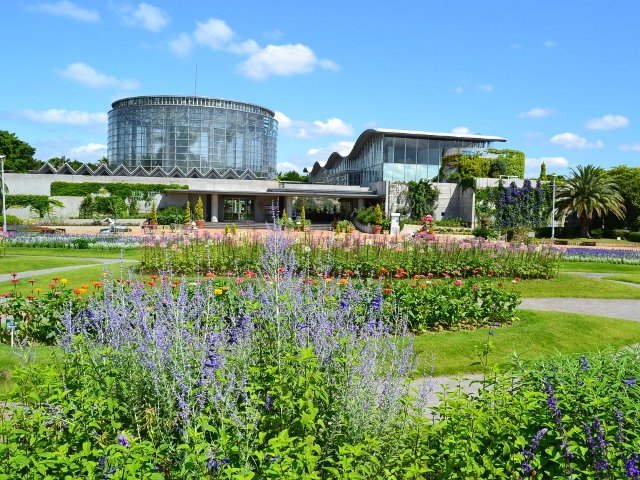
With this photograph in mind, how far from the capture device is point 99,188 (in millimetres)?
45406

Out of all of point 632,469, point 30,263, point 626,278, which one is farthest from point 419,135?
point 632,469

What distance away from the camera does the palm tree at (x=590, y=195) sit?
36.9m

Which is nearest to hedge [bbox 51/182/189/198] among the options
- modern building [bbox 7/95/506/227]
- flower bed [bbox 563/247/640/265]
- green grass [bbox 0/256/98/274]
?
modern building [bbox 7/95/506/227]

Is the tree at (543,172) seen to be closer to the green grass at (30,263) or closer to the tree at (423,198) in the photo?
the tree at (423,198)

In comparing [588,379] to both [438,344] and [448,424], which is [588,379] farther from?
[438,344]

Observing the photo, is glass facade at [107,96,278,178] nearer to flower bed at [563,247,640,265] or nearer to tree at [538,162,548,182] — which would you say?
tree at [538,162,548,182]

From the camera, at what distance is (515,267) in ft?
49.2

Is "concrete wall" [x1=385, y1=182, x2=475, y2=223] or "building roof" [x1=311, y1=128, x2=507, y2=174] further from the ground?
"building roof" [x1=311, y1=128, x2=507, y2=174]

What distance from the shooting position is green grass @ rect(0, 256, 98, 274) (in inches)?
654

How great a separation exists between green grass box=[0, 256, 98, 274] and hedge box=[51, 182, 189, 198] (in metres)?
27.2

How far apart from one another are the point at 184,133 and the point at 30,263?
4467cm

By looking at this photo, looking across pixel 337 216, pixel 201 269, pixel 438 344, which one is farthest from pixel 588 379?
pixel 337 216

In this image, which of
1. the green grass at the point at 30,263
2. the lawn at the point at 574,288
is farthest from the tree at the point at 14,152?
the lawn at the point at 574,288

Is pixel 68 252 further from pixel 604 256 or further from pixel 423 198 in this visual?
pixel 423 198
